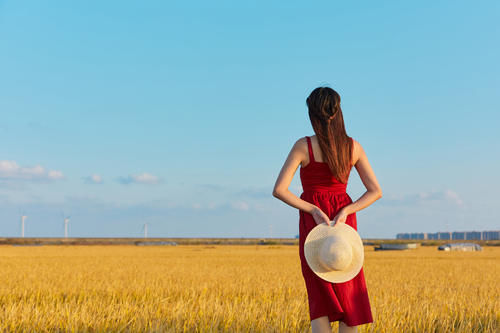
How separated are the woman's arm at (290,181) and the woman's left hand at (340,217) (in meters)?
0.06

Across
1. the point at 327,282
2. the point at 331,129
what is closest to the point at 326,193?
the point at 331,129

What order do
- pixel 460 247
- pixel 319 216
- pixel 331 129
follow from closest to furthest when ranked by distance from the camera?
pixel 319 216 < pixel 331 129 < pixel 460 247

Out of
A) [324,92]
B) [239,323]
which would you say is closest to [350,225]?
[324,92]

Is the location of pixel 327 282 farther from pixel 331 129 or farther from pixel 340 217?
pixel 331 129

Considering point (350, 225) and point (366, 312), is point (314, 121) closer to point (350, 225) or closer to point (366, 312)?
point (350, 225)

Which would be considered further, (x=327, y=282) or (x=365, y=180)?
(x=365, y=180)

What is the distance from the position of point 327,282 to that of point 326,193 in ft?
2.19

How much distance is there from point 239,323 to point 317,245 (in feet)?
10.9

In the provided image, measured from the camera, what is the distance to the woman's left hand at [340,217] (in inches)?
150

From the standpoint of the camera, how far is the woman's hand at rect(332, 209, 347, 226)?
3814mm

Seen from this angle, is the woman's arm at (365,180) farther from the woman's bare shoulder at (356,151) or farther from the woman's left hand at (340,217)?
the woman's left hand at (340,217)

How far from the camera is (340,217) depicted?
382 cm

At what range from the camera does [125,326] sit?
6379 millimetres

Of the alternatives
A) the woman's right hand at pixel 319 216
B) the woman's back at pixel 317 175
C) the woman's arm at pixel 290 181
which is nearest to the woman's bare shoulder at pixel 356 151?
the woman's back at pixel 317 175
